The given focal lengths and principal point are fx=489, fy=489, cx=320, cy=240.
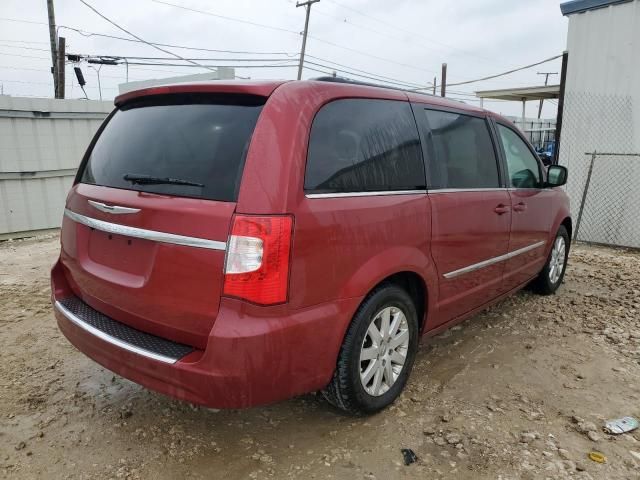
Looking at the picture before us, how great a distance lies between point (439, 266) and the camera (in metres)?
2.93

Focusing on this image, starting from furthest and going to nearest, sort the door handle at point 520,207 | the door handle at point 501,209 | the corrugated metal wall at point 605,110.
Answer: the corrugated metal wall at point 605,110
the door handle at point 520,207
the door handle at point 501,209

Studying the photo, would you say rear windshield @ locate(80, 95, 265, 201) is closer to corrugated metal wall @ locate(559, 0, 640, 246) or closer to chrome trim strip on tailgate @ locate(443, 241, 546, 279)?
chrome trim strip on tailgate @ locate(443, 241, 546, 279)

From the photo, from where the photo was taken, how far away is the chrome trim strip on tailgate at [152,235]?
2.00 metres

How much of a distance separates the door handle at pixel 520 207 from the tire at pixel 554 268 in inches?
40.9

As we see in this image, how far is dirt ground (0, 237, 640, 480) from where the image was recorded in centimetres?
233

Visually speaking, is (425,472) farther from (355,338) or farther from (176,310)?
(176,310)

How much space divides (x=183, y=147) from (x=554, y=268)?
4011mm

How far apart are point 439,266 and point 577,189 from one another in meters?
6.12

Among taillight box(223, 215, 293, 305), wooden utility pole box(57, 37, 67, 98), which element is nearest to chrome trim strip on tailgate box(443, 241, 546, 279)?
taillight box(223, 215, 293, 305)

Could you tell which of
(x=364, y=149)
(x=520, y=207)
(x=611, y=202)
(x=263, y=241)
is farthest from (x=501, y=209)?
(x=611, y=202)

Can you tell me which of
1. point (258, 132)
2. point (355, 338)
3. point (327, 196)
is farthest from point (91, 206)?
point (355, 338)

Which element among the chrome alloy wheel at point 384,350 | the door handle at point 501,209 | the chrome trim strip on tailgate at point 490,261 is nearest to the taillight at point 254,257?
the chrome alloy wheel at point 384,350

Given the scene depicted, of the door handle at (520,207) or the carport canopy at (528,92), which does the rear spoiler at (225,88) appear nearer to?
the door handle at (520,207)

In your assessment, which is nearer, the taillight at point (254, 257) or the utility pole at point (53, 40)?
the taillight at point (254, 257)
